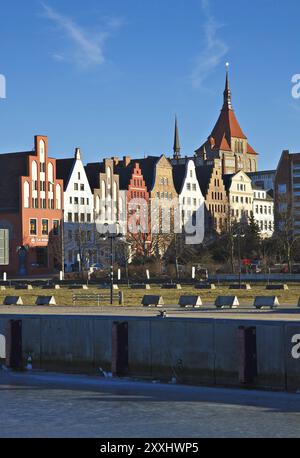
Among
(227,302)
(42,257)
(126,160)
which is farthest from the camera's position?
(126,160)

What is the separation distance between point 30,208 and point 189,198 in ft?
Result: 127

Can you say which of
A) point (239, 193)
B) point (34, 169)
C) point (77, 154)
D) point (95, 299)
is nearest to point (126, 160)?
point (77, 154)

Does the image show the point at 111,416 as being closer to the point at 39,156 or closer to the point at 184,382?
the point at 184,382

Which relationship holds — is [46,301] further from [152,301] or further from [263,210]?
[263,210]

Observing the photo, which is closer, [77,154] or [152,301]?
[152,301]

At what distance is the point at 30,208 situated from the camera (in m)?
98.6

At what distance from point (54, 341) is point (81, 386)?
2.65 metres

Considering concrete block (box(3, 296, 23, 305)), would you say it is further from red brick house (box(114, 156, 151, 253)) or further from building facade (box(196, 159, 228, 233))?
building facade (box(196, 159, 228, 233))

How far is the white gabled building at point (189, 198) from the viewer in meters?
130

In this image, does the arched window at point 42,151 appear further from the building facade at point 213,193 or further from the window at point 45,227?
the building facade at point 213,193

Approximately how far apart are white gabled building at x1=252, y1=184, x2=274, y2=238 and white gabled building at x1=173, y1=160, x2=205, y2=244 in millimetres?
26717

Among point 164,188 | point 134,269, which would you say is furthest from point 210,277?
point 164,188

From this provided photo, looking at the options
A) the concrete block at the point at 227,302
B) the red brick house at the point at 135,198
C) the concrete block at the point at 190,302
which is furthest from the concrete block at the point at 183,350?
the red brick house at the point at 135,198
